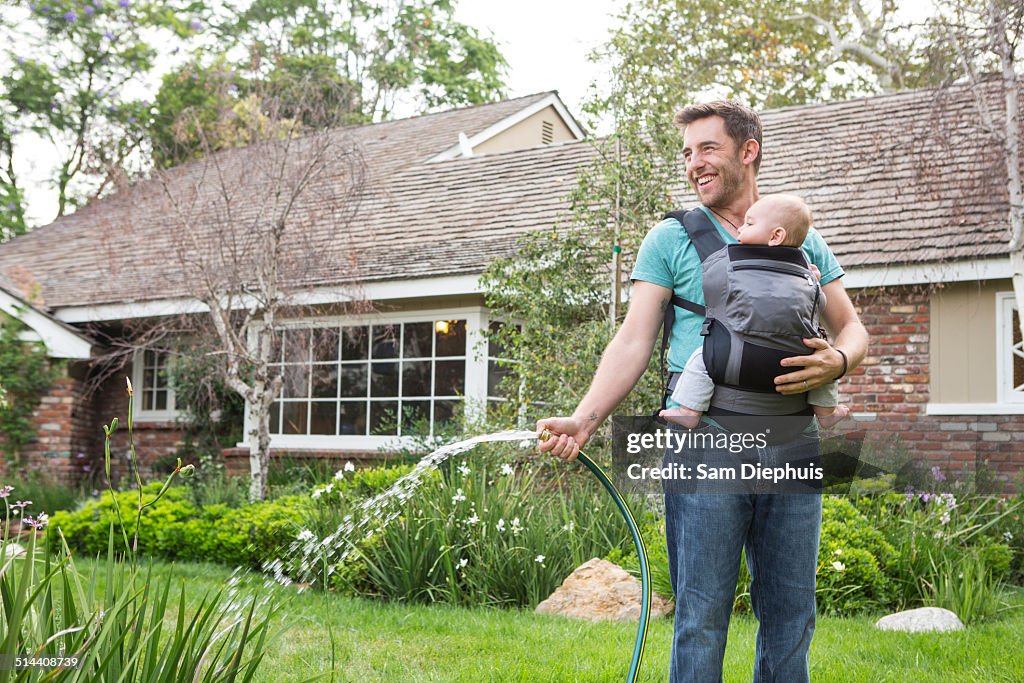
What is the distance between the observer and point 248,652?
14.5 ft

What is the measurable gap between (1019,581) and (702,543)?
6035mm

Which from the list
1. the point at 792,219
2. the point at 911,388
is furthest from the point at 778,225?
the point at 911,388

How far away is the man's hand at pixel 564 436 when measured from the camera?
2.64 meters

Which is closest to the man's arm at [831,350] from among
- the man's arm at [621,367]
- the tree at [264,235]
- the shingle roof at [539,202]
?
the man's arm at [621,367]

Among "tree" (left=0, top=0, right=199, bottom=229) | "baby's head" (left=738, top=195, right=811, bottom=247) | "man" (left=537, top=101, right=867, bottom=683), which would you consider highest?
"tree" (left=0, top=0, right=199, bottom=229)

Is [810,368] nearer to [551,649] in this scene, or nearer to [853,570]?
[551,649]

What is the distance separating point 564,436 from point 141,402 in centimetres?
1317

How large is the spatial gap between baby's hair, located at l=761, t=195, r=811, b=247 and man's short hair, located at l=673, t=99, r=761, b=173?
Answer: 0.90 feet

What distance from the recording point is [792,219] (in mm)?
Result: 2455

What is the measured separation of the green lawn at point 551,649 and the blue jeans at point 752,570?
5.84 ft

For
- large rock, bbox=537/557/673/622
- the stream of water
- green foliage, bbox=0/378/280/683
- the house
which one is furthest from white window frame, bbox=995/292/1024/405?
green foliage, bbox=0/378/280/683

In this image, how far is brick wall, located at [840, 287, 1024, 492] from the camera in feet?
28.8

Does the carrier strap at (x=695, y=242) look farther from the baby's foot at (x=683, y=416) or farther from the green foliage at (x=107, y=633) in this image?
the green foliage at (x=107, y=633)

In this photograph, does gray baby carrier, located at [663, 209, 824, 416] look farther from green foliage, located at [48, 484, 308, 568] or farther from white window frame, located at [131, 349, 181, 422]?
white window frame, located at [131, 349, 181, 422]
